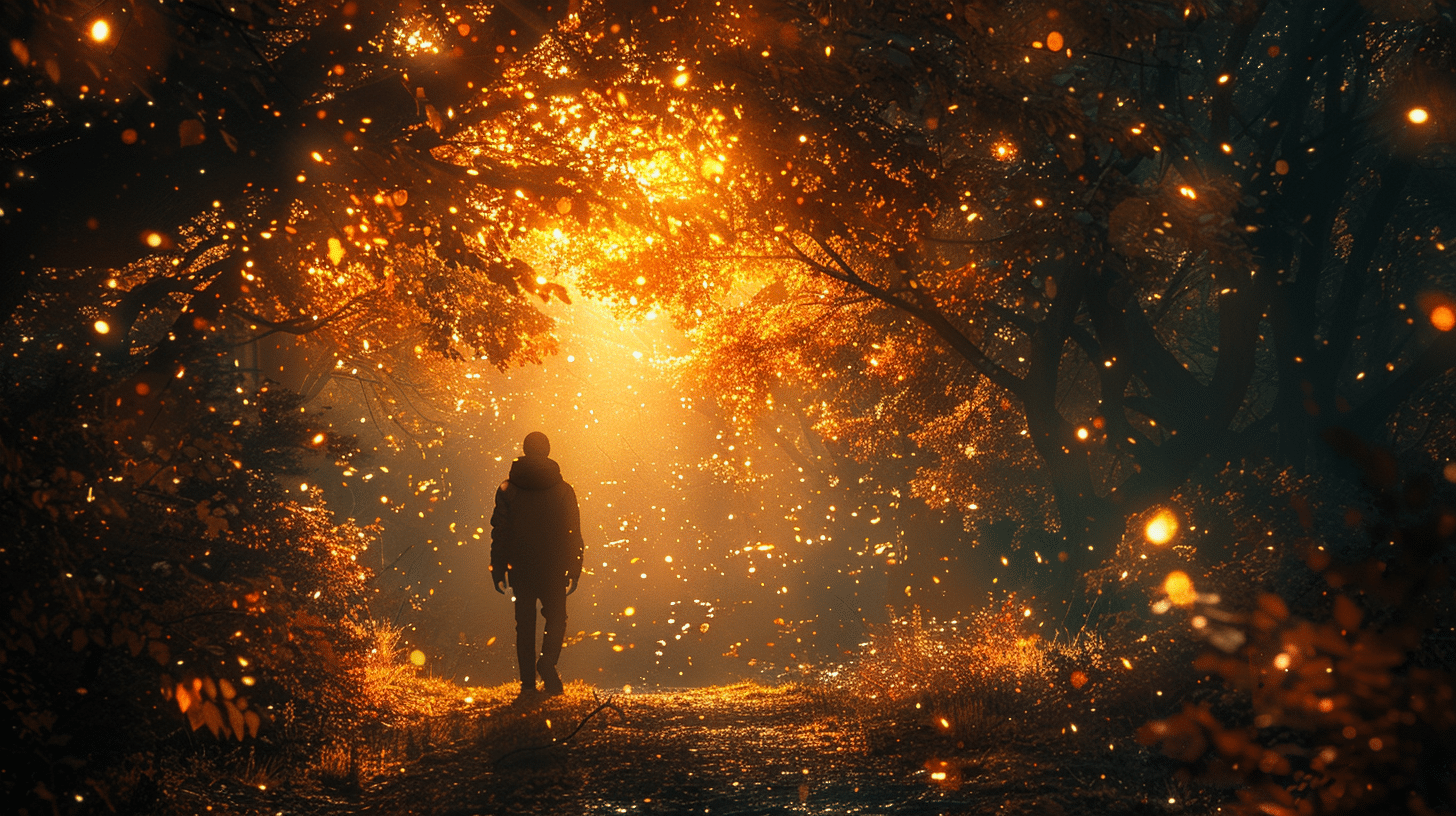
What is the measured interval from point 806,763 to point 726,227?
576 centimetres

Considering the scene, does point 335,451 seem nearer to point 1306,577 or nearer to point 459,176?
point 459,176

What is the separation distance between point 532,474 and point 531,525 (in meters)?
0.49

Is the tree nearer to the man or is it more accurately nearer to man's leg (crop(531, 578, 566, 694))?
the man

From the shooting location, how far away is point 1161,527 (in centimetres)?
1058

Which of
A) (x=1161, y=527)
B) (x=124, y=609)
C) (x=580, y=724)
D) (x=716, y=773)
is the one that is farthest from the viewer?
(x=1161, y=527)

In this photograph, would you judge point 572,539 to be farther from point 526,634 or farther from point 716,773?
point 716,773

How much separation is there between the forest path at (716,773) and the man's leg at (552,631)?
101cm

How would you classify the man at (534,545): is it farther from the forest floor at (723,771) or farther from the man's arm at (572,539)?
the forest floor at (723,771)

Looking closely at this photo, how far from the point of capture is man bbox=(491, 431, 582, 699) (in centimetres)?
790

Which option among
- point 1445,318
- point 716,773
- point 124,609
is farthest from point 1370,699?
Answer: point 1445,318

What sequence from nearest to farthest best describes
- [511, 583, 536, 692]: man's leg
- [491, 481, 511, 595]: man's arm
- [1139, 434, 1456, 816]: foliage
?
[1139, 434, 1456, 816]: foliage
[511, 583, 536, 692]: man's leg
[491, 481, 511, 595]: man's arm

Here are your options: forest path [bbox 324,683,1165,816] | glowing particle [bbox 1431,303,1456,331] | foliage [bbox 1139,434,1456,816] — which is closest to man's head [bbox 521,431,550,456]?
forest path [bbox 324,683,1165,816]

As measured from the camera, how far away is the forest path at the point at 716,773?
4.41 m

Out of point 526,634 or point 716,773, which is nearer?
point 716,773
